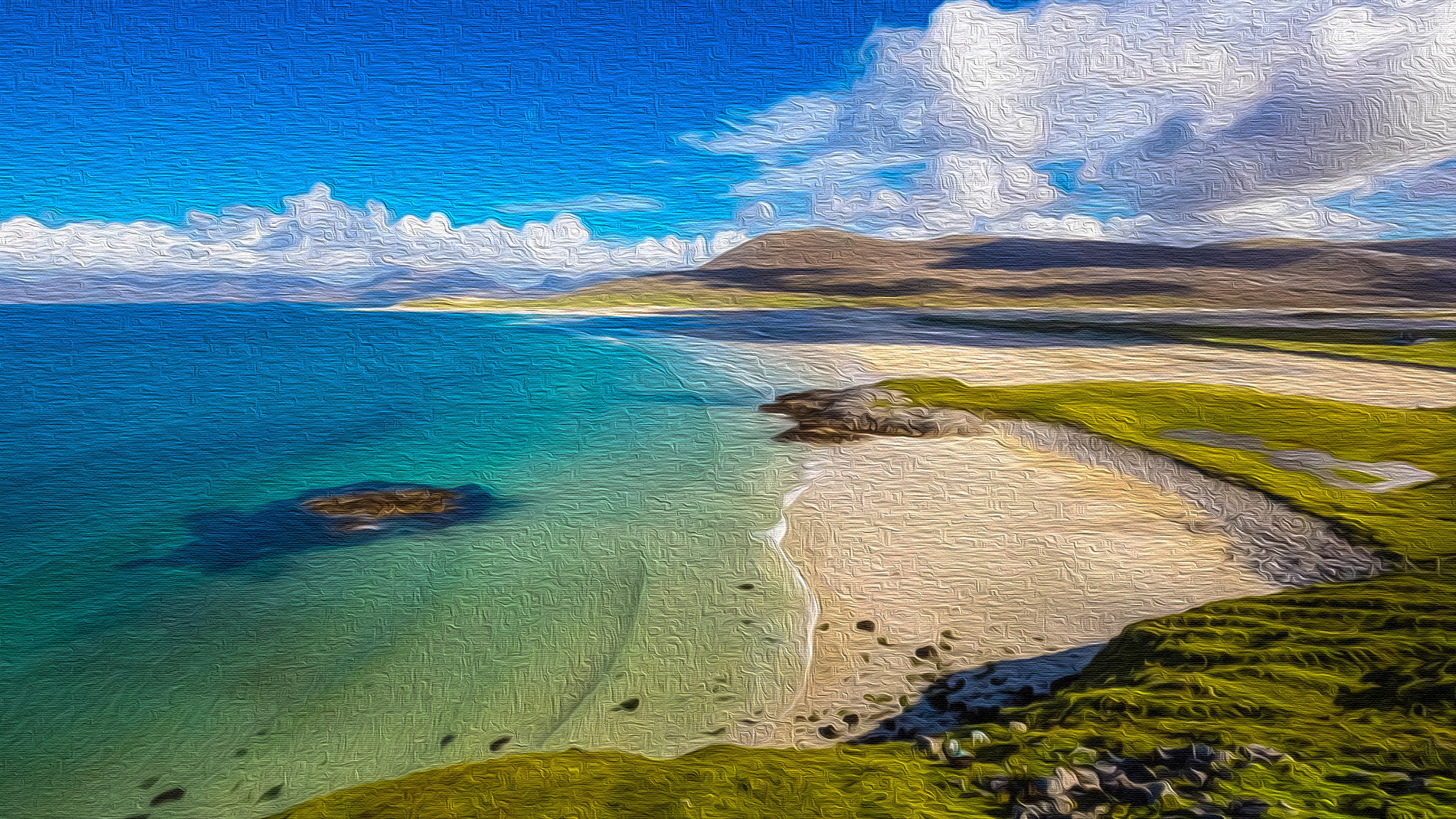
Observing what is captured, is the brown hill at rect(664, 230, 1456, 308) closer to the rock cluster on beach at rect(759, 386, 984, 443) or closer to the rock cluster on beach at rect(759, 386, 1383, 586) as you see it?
the rock cluster on beach at rect(759, 386, 984, 443)

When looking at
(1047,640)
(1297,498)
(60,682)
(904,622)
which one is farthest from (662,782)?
(1297,498)

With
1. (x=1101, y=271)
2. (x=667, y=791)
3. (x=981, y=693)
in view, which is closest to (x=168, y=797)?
(x=667, y=791)

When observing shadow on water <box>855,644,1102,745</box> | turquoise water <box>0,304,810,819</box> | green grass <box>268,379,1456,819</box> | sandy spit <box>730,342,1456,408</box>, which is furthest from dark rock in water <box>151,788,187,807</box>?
sandy spit <box>730,342,1456,408</box>

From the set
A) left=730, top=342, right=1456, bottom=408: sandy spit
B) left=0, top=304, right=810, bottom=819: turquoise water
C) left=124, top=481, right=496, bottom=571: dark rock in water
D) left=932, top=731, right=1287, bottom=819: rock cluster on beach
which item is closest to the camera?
left=932, top=731, right=1287, bottom=819: rock cluster on beach

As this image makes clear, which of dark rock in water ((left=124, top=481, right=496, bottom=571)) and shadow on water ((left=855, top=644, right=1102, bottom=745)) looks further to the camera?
dark rock in water ((left=124, top=481, right=496, bottom=571))

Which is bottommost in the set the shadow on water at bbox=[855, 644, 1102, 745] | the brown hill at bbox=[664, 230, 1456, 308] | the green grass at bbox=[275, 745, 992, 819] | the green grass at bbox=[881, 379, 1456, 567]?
the shadow on water at bbox=[855, 644, 1102, 745]

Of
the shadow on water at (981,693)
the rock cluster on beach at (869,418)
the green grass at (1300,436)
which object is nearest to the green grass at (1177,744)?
the shadow on water at (981,693)
